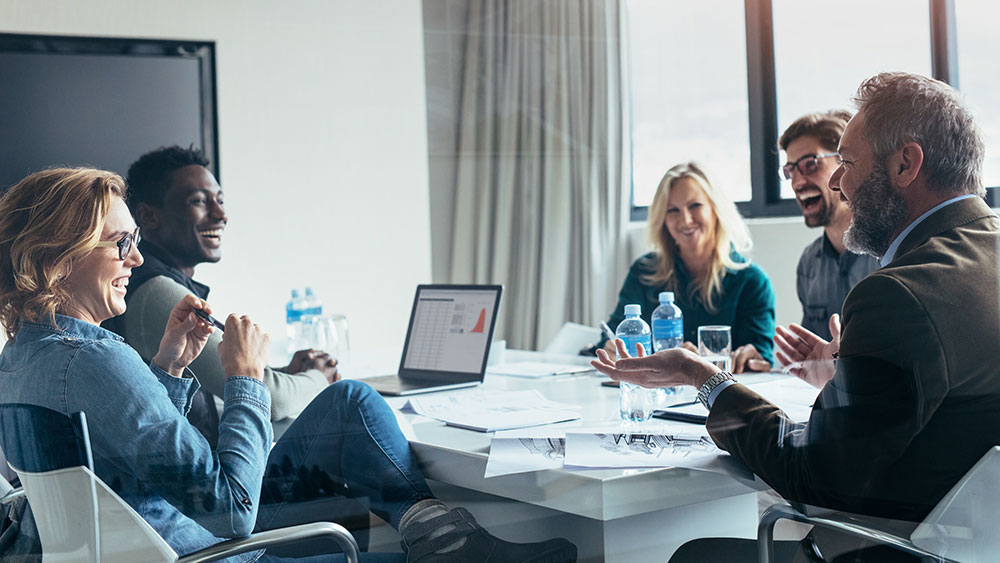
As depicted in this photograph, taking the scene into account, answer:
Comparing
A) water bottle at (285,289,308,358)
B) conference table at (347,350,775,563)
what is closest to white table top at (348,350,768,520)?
conference table at (347,350,775,563)

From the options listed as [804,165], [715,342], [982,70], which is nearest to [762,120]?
[804,165]

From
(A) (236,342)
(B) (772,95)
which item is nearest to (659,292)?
(B) (772,95)

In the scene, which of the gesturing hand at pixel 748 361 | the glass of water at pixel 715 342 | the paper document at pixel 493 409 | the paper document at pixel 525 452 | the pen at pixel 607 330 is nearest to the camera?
the paper document at pixel 525 452

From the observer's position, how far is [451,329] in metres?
1.82

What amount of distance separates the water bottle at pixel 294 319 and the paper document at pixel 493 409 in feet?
1.27

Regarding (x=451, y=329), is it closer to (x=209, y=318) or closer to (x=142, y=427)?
(x=209, y=318)

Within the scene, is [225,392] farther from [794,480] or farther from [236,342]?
[794,480]

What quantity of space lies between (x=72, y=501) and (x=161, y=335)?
0.77 feet

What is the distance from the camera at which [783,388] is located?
1.83m

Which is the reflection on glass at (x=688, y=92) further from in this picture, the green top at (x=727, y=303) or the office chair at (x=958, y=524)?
the office chair at (x=958, y=524)

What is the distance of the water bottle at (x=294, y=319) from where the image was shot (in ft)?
4.17

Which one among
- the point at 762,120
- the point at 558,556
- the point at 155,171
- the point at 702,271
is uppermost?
the point at 762,120

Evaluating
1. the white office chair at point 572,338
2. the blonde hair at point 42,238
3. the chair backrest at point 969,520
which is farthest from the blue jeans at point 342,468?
the chair backrest at point 969,520

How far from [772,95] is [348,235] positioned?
887 mm
